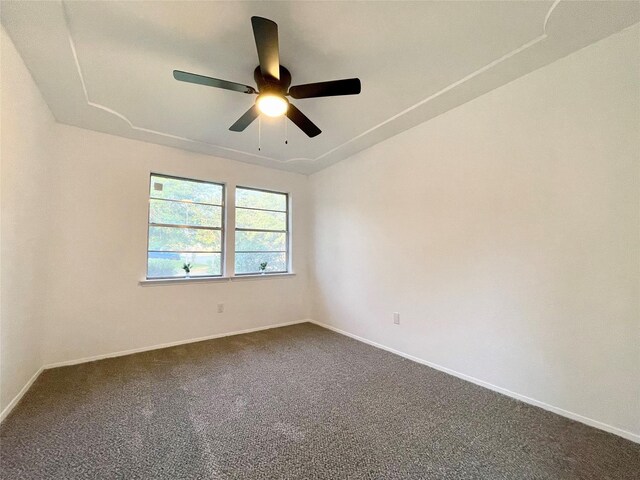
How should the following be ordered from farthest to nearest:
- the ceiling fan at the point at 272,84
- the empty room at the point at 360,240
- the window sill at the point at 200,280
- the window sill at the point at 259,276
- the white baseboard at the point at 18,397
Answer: the window sill at the point at 259,276
the window sill at the point at 200,280
the white baseboard at the point at 18,397
the empty room at the point at 360,240
the ceiling fan at the point at 272,84

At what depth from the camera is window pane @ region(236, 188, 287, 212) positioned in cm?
405

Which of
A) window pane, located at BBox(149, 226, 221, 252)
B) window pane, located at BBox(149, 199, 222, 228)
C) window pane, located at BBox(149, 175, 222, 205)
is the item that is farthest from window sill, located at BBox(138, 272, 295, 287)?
window pane, located at BBox(149, 175, 222, 205)

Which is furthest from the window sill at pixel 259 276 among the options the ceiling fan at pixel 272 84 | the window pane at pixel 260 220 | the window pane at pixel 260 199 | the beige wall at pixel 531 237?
the ceiling fan at pixel 272 84

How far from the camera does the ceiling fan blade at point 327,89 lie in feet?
5.67

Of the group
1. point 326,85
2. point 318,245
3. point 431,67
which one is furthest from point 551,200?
point 318,245

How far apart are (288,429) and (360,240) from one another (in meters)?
2.33

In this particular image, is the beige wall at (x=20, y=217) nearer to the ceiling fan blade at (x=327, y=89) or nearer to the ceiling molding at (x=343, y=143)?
the ceiling molding at (x=343, y=143)

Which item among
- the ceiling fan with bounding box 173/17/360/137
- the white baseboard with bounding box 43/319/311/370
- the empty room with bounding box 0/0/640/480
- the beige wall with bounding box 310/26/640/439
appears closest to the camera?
the ceiling fan with bounding box 173/17/360/137

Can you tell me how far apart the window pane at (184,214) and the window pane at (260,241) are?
15.4 inches

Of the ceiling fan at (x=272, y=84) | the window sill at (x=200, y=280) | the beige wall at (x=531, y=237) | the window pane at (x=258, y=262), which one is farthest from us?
the window pane at (x=258, y=262)

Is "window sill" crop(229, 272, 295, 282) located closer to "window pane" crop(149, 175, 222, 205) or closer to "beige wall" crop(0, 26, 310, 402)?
"beige wall" crop(0, 26, 310, 402)

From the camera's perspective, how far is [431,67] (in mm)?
2062

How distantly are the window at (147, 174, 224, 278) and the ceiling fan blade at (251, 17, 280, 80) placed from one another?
2.36 meters

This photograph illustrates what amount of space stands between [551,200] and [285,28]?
219 cm
